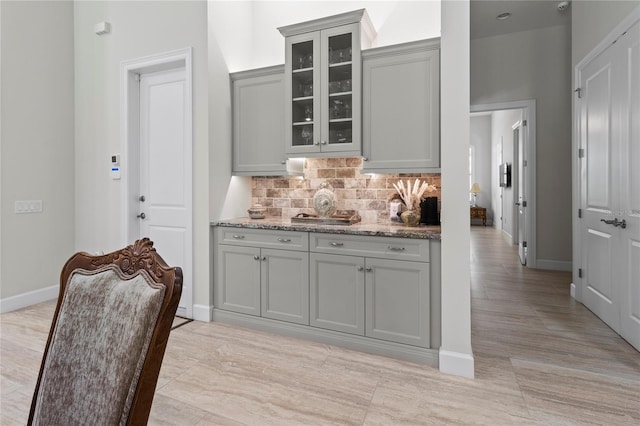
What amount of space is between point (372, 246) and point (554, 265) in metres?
4.15

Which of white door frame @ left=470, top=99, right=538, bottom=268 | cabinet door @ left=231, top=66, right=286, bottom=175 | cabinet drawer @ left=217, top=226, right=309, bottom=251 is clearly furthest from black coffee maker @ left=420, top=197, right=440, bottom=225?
white door frame @ left=470, top=99, right=538, bottom=268

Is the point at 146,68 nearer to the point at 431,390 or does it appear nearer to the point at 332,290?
the point at 332,290

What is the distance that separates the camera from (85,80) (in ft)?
13.7

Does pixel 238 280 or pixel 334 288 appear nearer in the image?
pixel 334 288

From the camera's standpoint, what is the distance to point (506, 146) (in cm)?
848

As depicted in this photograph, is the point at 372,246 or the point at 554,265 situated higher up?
the point at 372,246

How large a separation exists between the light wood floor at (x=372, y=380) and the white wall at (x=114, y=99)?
3.28 feet

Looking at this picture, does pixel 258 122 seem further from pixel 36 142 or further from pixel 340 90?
pixel 36 142

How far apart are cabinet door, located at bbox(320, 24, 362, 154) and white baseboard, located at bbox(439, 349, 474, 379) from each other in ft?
5.58

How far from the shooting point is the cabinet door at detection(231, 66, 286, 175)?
3.37 meters

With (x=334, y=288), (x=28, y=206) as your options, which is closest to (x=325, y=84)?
(x=334, y=288)

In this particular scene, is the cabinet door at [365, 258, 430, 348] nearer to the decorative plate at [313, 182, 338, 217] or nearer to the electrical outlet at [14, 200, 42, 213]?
the decorative plate at [313, 182, 338, 217]

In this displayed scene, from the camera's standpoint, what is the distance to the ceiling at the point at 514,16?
4.58 m

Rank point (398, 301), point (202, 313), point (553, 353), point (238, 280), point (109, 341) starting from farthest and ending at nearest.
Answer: point (202, 313), point (238, 280), point (553, 353), point (398, 301), point (109, 341)
